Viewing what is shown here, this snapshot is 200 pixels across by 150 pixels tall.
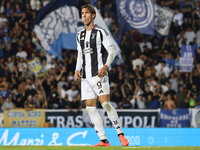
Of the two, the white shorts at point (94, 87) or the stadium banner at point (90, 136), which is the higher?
the white shorts at point (94, 87)

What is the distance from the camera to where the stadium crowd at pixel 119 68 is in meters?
13.5

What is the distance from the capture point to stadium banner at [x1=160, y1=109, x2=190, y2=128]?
12.8 m

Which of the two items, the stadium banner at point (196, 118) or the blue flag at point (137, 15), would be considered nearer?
the stadium banner at point (196, 118)

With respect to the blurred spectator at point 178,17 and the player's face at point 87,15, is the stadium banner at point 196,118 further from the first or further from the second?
the player's face at point 87,15

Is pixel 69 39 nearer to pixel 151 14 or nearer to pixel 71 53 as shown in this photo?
pixel 71 53

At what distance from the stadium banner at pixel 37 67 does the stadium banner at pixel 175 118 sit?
17.9ft

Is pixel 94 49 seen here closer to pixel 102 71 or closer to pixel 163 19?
pixel 102 71

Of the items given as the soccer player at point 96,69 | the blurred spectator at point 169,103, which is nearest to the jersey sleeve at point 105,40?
the soccer player at point 96,69

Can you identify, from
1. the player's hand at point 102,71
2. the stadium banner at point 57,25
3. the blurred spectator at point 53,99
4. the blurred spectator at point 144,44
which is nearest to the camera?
the player's hand at point 102,71

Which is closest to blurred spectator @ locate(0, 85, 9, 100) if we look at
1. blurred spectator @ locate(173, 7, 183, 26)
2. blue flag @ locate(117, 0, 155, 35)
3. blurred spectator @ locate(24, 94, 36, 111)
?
blurred spectator @ locate(24, 94, 36, 111)

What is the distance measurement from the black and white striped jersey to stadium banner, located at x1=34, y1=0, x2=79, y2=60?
8937 millimetres

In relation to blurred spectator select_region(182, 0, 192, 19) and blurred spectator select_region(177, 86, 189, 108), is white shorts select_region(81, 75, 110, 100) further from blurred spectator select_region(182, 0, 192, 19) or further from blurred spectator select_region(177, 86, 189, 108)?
blurred spectator select_region(182, 0, 192, 19)

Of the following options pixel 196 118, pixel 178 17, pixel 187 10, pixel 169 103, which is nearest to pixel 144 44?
pixel 178 17

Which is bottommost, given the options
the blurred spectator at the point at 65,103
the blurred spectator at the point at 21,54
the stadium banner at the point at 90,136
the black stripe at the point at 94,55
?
the stadium banner at the point at 90,136
